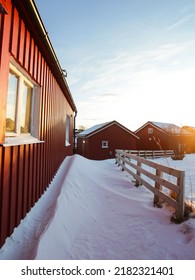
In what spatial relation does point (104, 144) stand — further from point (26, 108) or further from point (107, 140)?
point (26, 108)

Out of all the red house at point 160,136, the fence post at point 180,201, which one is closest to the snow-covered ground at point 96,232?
the fence post at point 180,201

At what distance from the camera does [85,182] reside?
579cm

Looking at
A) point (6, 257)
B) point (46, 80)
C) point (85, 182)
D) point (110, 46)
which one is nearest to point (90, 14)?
point (110, 46)

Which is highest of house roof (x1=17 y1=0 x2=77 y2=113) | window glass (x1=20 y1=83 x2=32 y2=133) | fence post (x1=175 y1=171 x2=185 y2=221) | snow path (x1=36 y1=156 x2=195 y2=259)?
house roof (x1=17 y1=0 x2=77 y2=113)

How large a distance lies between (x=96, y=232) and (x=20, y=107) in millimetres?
2490

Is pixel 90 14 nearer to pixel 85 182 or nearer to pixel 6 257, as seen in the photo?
pixel 85 182

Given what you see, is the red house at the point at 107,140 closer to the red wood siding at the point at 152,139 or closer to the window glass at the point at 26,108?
the red wood siding at the point at 152,139

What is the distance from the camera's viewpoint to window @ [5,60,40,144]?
9.53 feet

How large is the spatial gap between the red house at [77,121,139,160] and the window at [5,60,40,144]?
66.9ft

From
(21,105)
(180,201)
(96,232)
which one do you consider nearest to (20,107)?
(21,105)

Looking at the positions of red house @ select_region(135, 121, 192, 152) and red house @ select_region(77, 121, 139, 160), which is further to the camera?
red house @ select_region(135, 121, 192, 152)

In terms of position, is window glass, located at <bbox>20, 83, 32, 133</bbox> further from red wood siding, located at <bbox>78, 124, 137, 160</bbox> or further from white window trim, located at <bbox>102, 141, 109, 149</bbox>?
white window trim, located at <bbox>102, 141, 109, 149</bbox>

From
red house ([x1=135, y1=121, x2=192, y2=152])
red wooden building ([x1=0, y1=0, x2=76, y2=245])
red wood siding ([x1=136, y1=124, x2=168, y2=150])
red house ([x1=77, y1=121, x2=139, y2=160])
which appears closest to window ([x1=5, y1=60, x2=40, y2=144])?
red wooden building ([x1=0, y1=0, x2=76, y2=245])
